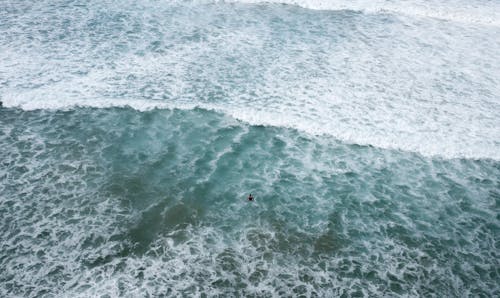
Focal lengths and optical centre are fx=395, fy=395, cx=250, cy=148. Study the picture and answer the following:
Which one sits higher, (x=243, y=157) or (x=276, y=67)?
(x=276, y=67)

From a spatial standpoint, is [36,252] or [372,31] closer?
[36,252]

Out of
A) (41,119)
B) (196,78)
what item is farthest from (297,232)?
(41,119)

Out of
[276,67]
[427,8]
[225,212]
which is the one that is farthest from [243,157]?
[427,8]

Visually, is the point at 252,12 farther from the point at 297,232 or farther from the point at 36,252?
the point at 36,252

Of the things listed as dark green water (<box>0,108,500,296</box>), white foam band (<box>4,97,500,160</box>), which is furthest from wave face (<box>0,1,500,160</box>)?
dark green water (<box>0,108,500,296</box>)

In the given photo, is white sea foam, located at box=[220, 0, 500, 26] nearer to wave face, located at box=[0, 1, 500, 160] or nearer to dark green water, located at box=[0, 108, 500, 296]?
wave face, located at box=[0, 1, 500, 160]

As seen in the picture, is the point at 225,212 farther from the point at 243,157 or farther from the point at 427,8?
the point at 427,8

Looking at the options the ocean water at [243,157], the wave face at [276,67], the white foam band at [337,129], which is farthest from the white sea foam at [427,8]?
the white foam band at [337,129]

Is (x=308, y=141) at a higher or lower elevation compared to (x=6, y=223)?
higher
